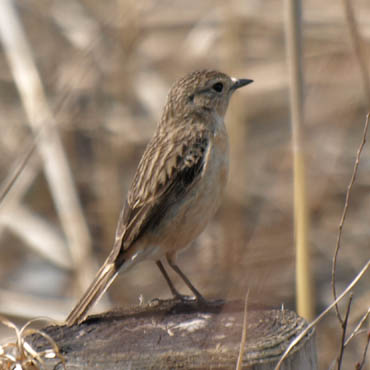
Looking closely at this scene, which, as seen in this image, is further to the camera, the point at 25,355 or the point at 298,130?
the point at 298,130

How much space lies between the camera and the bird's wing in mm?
4402

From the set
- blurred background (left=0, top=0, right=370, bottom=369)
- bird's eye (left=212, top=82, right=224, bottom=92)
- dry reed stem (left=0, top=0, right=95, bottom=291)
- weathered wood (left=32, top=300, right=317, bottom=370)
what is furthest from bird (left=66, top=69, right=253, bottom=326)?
dry reed stem (left=0, top=0, right=95, bottom=291)

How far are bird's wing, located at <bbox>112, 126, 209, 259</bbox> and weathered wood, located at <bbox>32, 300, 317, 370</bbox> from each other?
2.61ft

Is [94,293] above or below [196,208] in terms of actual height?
below

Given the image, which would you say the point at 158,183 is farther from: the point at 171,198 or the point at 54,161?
the point at 54,161

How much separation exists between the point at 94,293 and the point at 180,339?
0.98m

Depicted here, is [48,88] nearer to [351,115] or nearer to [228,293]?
[351,115]

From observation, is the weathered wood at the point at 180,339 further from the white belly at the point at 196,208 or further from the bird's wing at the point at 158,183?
the white belly at the point at 196,208

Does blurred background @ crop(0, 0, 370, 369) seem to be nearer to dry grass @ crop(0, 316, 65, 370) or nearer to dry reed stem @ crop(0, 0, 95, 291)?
dry reed stem @ crop(0, 0, 95, 291)

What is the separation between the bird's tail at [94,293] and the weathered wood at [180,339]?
0.32ft

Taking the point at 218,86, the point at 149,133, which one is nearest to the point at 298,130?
the point at 218,86

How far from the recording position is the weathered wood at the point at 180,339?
114 inches

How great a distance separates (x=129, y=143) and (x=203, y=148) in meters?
3.79

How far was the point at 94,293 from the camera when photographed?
157 inches
